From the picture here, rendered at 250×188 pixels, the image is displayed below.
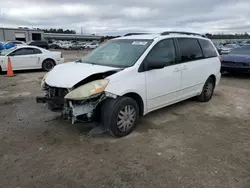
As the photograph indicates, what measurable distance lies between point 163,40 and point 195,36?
61.1 inches

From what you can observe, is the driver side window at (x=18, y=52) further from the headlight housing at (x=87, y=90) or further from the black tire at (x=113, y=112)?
the black tire at (x=113, y=112)

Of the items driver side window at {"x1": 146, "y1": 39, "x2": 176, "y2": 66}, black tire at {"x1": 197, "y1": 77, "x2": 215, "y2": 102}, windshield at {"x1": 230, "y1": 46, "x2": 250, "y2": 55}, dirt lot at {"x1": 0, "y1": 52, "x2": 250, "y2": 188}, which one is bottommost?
dirt lot at {"x1": 0, "y1": 52, "x2": 250, "y2": 188}

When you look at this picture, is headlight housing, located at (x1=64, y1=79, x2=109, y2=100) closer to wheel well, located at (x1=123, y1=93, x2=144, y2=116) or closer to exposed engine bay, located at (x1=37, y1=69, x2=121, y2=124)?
exposed engine bay, located at (x1=37, y1=69, x2=121, y2=124)

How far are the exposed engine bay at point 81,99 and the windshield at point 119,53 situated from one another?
434 millimetres

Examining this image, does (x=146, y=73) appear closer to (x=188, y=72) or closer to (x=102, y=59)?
(x=102, y=59)

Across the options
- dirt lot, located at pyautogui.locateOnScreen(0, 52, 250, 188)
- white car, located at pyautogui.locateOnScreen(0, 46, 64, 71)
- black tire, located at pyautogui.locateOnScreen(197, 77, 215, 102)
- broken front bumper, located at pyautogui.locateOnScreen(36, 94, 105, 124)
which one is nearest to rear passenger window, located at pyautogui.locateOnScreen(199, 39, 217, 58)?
black tire, located at pyautogui.locateOnScreen(197, 77, 215, 102)

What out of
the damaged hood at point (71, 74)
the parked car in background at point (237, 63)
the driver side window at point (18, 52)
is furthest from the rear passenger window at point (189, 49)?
the driver side window at point (18, 52)

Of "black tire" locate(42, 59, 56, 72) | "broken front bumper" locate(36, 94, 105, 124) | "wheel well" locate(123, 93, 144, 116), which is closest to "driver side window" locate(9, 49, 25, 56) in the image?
"black tire" locate(42, 59, 56, 72)

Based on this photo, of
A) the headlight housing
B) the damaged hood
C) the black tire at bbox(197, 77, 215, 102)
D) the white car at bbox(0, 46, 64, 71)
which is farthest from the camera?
the white car at bbox(0, 46, 64, 71)

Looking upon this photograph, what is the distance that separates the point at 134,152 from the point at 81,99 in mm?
1155

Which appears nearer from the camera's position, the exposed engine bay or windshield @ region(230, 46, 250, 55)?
the exposed engine bay

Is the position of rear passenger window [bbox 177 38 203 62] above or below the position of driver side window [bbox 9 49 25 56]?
below

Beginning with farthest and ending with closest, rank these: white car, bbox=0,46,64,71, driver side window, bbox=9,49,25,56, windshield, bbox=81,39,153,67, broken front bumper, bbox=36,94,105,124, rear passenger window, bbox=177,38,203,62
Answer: driver side window, bbox=9,49,25,56, white car, bbox=0,46,64,71, rear passenger window, bbox=177,38,203,62, windshield, bbox=81,39,153,67, broken front bumper, bbox=36,94,105,124

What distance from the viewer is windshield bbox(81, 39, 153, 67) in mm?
4340
